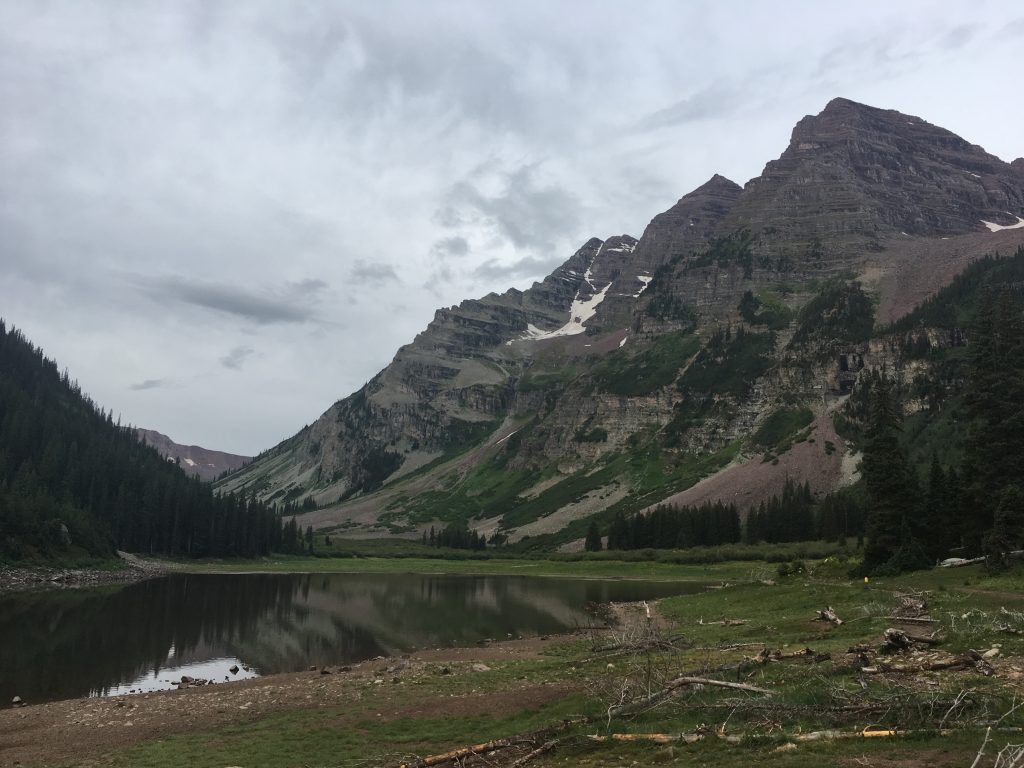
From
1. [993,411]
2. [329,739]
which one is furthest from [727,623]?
[329,739]

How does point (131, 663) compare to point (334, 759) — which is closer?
point (334, 759)

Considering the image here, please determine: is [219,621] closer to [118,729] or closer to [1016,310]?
[118,729]

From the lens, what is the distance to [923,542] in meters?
49.8

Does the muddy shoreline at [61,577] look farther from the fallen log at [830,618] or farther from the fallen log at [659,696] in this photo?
the fallen log at [830,618]

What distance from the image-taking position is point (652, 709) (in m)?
18.6

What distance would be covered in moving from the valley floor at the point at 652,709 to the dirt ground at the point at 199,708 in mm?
139

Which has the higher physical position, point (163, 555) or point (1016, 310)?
point (1016, 310)

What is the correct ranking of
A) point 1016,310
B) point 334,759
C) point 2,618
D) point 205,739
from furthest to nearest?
point 2,618 < point 1016,310 < point 205,739 < point 334,759

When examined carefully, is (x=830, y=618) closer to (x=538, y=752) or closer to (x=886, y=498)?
(x=538, y=752)

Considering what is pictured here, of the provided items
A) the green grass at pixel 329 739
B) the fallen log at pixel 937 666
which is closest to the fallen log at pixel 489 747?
the green grass at pixel 329 739

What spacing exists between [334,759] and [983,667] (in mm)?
18612

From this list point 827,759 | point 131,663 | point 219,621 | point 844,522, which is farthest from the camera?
point 844,522

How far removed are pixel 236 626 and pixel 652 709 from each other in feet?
181

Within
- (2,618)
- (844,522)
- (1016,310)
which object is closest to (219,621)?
(2,618)
